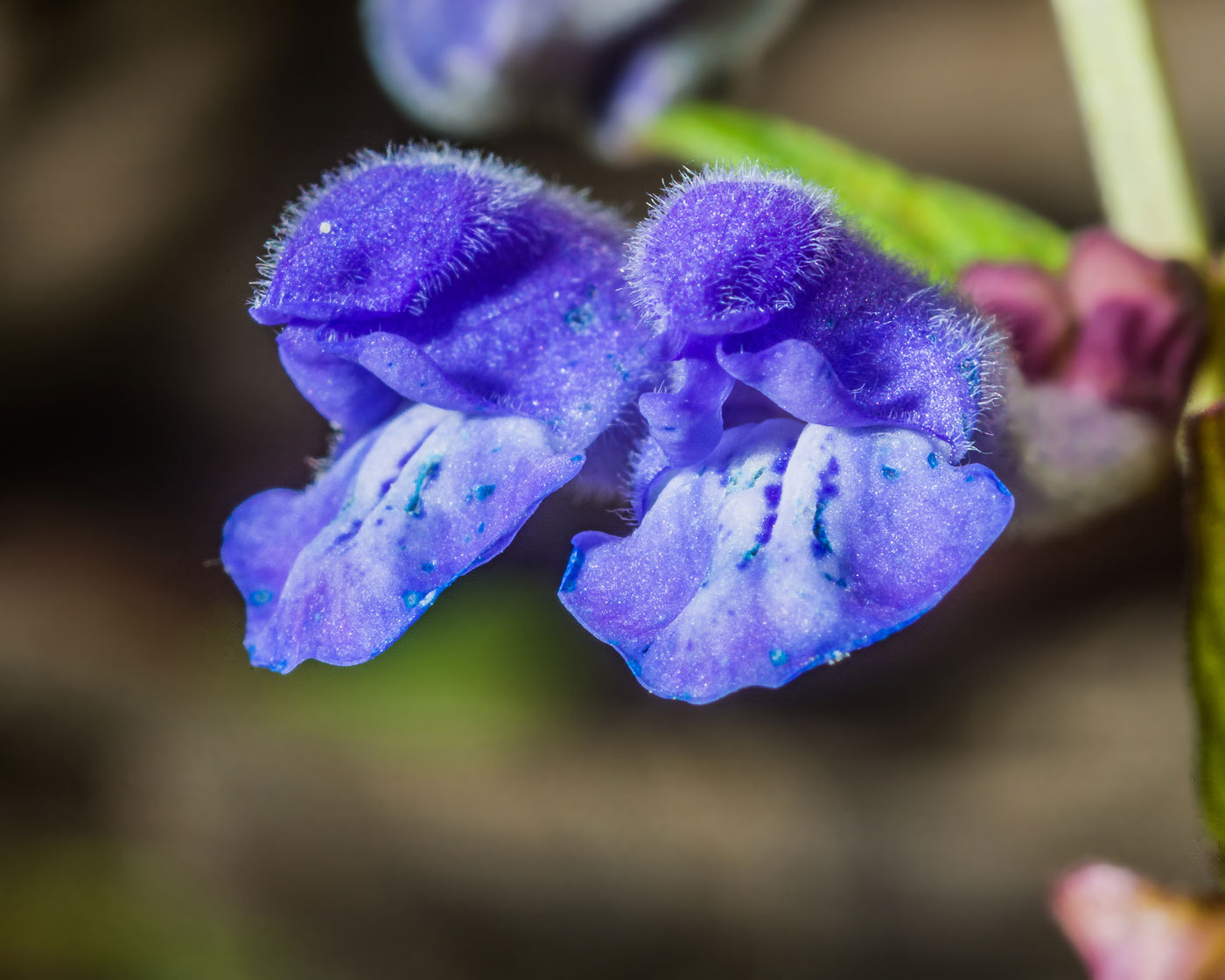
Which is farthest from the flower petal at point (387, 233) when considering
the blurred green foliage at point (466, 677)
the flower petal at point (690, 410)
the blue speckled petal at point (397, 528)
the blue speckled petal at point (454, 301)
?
the blurred green foliage at point (466, 677)

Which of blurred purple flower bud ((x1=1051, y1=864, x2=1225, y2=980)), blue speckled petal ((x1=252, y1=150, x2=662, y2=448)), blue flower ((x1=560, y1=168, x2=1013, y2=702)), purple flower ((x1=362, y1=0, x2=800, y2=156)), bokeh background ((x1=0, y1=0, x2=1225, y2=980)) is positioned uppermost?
blue speckled petal ((x1=252, y1=150, x2=662, y2=448))

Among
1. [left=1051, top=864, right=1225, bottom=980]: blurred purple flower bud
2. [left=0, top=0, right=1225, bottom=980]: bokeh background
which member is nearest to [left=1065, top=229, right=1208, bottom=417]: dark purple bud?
[left=1051, top=864, right=1225, bottom=980]: blurred purple flower bud

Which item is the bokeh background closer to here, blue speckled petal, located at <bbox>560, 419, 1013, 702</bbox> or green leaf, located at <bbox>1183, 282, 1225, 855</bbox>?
green leaf, located at <bbox>1183, 282, 1225, 855</bbox>

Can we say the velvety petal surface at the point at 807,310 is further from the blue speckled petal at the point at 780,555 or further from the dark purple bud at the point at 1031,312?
the dark purple bud at the point at 1031,312

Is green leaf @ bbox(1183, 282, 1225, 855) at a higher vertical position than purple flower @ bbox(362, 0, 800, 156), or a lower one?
lower

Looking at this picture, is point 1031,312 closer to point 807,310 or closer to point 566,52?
point 807,310

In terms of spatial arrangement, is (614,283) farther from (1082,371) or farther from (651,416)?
(1082,371)
